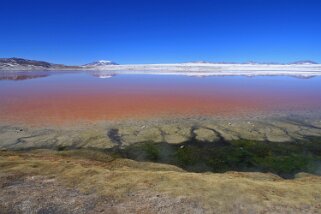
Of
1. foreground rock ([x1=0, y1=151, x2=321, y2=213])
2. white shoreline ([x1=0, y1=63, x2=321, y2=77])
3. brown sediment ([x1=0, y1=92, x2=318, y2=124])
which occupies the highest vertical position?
foreground rock ([x1=0, y1=151, x2=321, y2=213])

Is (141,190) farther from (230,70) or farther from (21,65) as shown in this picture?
(21,65)

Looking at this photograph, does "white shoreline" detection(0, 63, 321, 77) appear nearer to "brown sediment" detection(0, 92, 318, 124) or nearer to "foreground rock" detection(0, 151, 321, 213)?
"brown sediment" detection(0, 92, 318, 124)

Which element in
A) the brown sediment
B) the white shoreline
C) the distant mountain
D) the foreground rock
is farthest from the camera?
the distant mountain

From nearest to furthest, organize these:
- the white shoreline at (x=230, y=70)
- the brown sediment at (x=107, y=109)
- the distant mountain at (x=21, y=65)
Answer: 1. the brown sediment at (x=107, y=109)
2. the white shoreline at (x=230, y=70)
3. the distant mountain at (x=21, y=65)

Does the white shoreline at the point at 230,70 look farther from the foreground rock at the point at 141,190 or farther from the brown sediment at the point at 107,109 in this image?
the foreground rock at the point at 141,190

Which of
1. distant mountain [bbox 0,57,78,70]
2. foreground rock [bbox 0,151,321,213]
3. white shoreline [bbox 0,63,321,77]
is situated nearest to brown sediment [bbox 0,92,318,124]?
foreground rock [bbox 0,151,321,213]

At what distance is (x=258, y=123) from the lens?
13.5 metres

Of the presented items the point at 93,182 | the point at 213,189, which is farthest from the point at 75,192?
the point at 213,189

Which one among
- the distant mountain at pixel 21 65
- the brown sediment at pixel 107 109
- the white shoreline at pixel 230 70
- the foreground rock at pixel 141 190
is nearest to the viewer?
the foreground rock at pixel 141 190

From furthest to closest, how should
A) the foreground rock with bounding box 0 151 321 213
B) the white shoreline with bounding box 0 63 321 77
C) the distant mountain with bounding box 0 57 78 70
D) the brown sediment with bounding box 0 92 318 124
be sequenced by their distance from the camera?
the distant mountain with bounding box 0 57 78 70, the white shoreline with bounding box 0 63 321 77, the brown sediment with bounding box 0 92 318 124, the foreground rock with bounding box 0 151 321 213

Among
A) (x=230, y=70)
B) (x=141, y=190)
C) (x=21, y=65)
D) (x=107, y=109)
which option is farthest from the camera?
(x=21, y=65)

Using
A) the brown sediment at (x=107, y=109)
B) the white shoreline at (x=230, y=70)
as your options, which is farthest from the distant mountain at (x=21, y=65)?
the brown sediment at (x=107, y=109)

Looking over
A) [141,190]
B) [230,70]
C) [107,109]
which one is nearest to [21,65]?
[230,70]

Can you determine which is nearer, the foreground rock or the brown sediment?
the foreground rock
